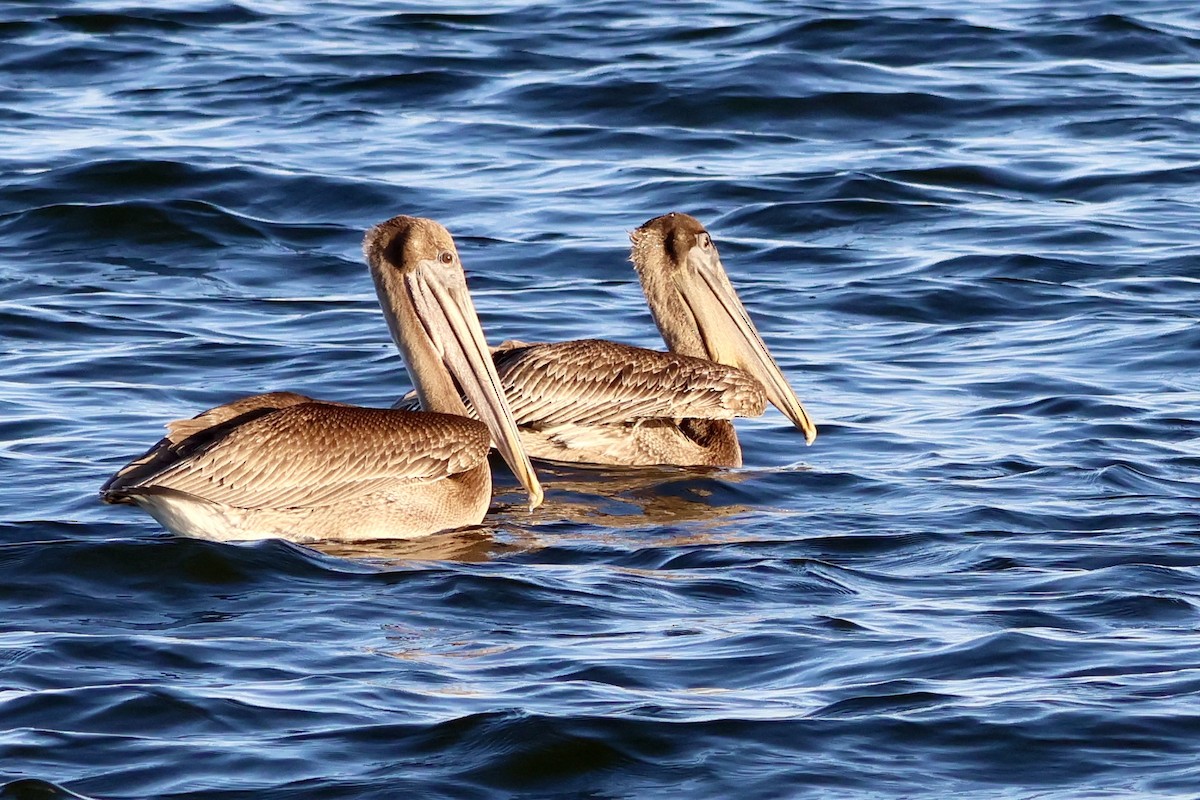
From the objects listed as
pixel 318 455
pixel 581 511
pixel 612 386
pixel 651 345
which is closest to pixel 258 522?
pixel 318 455

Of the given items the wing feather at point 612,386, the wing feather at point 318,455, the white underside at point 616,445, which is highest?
the wing feather at point 318,455

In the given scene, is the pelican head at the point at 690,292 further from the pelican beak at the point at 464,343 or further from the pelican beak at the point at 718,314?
the pelican beak at the point at 464,343

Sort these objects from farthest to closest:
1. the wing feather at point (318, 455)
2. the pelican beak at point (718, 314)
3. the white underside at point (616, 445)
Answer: the pelican beak at point (718, 314), the white underside at point (616, 445), the wing feather at point (318, 455)

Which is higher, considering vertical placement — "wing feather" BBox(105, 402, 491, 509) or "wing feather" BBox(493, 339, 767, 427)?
"wing feather" BBox(105, 402, 491, 509)

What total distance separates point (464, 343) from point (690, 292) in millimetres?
2247

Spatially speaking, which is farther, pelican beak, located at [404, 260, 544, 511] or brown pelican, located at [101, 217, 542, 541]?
pelican beak, located at [404, 260, 544, 511]

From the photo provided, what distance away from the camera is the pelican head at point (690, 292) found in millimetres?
9906

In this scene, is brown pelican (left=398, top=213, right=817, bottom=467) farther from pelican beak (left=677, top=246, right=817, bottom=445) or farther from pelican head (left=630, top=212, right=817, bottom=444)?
pelican head (left=630, top=212, right=817, bottom=444)

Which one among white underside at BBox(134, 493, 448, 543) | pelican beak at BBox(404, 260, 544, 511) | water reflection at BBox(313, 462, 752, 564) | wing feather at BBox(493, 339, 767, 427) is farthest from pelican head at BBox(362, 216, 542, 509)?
wing feather at BBox(493, 339, 767, 427)

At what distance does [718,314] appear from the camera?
9984 mm

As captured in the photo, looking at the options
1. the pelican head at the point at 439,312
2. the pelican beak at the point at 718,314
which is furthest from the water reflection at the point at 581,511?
the pelican beak at the point at 718,314

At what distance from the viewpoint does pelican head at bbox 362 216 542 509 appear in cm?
788

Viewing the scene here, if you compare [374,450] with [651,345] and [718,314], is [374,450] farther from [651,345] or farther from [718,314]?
[651,345]

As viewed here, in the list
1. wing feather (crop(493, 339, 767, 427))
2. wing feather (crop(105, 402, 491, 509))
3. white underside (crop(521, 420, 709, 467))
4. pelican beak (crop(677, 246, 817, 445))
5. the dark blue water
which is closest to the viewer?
the dark blue water
